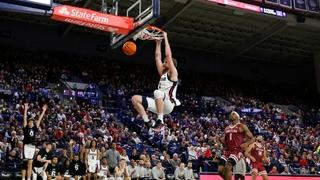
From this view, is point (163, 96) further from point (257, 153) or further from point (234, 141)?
point (257, 153)

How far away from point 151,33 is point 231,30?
2031cm

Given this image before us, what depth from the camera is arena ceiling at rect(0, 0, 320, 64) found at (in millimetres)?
26172

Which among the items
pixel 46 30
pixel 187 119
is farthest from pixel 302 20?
pixel 46 30

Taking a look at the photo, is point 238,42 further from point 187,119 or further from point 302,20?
point 187,119

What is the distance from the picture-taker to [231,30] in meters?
29.5

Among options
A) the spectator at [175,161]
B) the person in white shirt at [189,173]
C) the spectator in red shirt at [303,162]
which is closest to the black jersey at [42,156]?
the person in white shirt at [189,173]

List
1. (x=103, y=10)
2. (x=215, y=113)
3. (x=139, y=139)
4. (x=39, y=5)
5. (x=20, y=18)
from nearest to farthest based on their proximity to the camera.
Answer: (x=39, y=5) → (x=103, y=10) → (x=139, y=139) → (x=215, y=113) → (x=20, y=18)

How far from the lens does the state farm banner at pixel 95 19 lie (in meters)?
12.4

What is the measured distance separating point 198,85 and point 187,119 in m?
6.86

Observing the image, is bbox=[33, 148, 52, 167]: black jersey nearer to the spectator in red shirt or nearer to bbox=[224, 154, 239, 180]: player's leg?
bbox=[224, 154, 239, 180]: player's leg

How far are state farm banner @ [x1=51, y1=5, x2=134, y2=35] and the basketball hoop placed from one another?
4.88 ft

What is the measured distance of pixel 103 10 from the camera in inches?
537

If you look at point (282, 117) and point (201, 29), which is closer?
point (282, 117)

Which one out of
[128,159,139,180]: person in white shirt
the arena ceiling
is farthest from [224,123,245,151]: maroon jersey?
the arena ceiling
